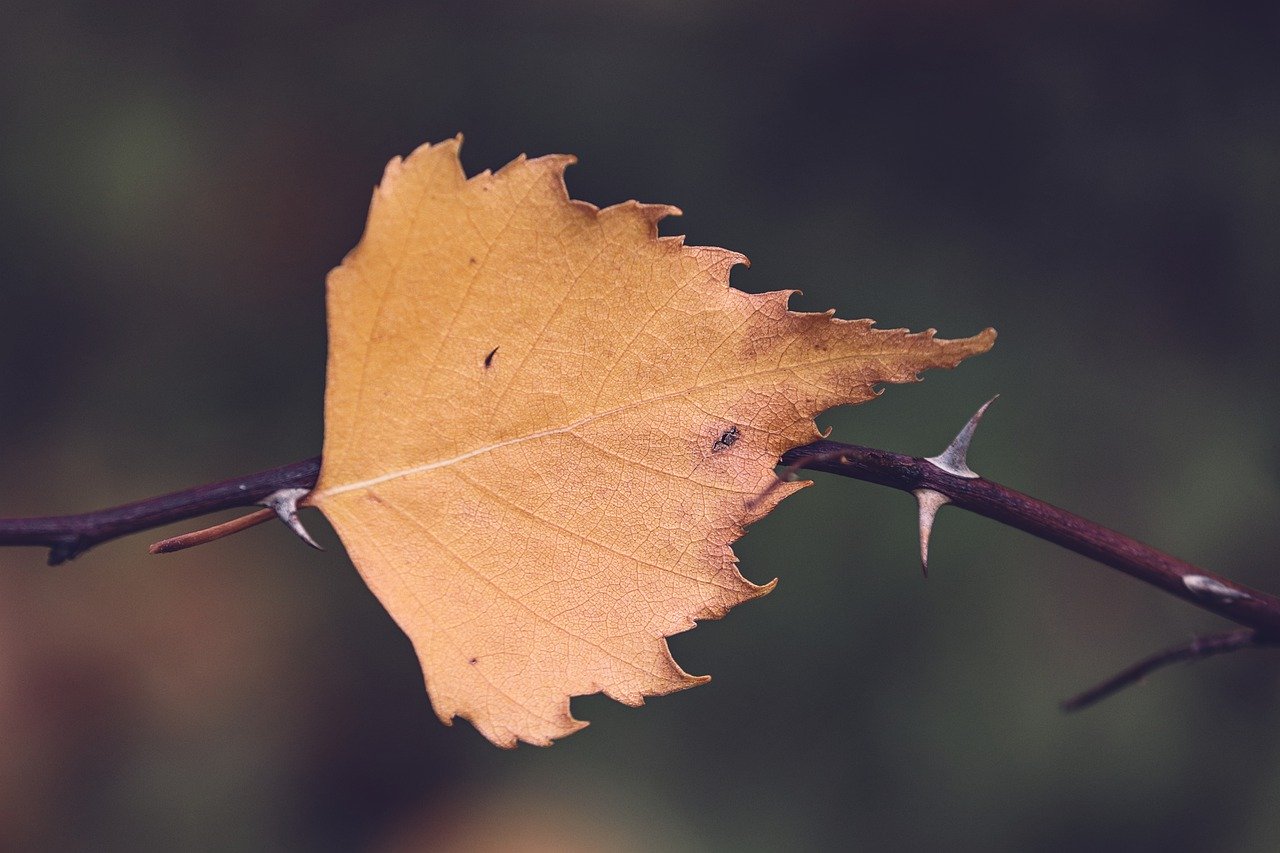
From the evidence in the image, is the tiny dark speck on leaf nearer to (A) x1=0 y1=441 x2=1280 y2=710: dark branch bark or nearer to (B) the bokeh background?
(A) x1=0 y1=441 x2=1280 y2=710: dark branch bark

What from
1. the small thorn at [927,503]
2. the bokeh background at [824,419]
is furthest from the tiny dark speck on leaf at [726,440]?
the bokeh background at [824,419]

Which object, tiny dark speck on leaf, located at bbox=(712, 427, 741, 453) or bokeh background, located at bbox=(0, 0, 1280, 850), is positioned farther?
bokeh background, located at bbox=(0, 0, 1280, 850)

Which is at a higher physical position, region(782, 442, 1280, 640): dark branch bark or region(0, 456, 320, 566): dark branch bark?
region(782, 442, 1280, 640): dark branch bark

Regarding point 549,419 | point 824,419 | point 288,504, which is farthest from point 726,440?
point 824,419

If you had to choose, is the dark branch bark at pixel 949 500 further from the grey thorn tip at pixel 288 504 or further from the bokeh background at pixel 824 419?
the bokeh background at pixel 824 419

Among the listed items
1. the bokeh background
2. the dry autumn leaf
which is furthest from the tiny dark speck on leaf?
the bokeh background

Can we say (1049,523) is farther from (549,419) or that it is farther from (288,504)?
(288,504)
